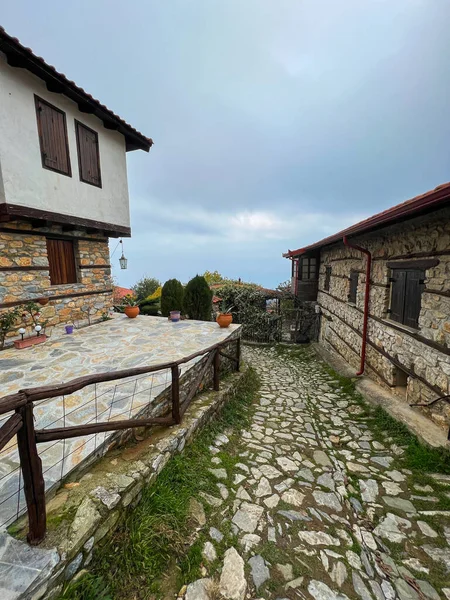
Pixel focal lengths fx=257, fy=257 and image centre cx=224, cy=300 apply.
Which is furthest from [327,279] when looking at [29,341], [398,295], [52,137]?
[29,341]

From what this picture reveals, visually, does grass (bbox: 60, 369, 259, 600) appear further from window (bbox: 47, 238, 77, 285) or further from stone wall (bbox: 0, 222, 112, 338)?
window (bbox: 47, 238, 77, 285)

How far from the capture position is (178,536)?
2.08 m

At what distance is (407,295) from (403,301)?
0.51 feet

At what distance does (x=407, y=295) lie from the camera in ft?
15.4

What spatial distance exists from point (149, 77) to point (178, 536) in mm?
14035

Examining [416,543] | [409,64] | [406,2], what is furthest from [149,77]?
[416,543]

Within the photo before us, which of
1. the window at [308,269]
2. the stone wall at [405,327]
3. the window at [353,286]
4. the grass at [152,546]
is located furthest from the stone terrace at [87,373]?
the window at [308,269]

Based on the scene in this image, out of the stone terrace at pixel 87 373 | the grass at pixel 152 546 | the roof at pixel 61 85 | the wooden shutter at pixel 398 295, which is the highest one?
the roof at pixel 61 85

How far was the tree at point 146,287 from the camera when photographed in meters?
16.4

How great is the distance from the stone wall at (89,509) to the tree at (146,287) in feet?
46.1

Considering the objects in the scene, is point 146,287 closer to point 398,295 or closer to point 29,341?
point 29,341

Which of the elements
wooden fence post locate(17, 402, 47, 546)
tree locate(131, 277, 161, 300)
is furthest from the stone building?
tree locate(131, 277, 161, 300)

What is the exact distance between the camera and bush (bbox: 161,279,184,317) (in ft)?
33.1

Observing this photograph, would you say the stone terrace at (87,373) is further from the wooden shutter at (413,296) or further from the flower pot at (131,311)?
the wooden shutter at (413,296)
